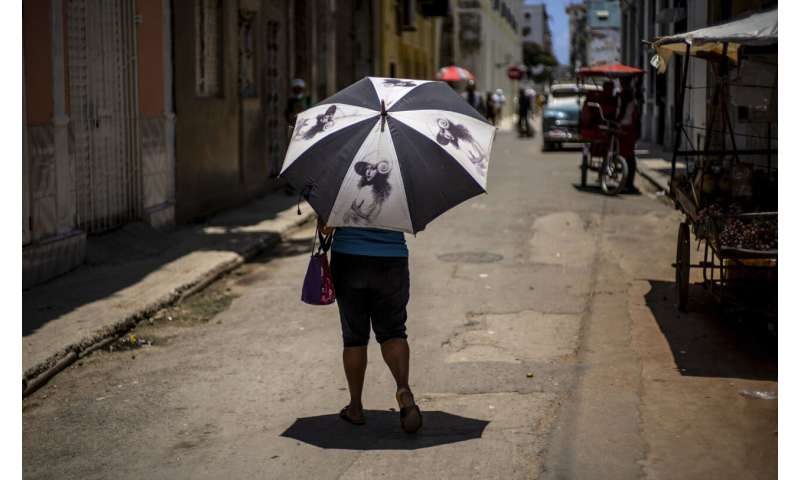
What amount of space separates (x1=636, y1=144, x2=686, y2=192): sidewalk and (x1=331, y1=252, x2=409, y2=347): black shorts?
39.2ft

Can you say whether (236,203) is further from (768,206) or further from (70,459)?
(70,459)

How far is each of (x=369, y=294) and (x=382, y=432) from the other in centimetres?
78

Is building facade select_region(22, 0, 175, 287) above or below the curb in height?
above

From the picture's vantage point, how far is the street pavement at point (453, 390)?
5.28 m

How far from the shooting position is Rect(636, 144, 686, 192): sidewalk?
19166mm

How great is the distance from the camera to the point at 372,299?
18.8 feet

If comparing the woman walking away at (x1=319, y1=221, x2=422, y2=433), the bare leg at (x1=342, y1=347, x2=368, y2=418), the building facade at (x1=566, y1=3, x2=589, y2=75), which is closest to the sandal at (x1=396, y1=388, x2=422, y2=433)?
the woman walking away at (x1=319, y1=221, x2=422, y2=433)

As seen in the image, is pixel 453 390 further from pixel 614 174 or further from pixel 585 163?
pixel 585 163

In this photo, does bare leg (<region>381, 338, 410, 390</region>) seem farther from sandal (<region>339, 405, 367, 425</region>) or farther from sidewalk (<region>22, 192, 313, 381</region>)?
sidewalk (<region>22, 192, 313, 381</region>)

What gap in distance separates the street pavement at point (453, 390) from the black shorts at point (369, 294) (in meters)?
0.58

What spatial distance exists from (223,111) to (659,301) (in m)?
8.57

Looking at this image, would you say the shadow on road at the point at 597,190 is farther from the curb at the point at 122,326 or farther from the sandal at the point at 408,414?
the sandal at the point at 408,414

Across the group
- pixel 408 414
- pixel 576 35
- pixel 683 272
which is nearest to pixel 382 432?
pixel 408 414

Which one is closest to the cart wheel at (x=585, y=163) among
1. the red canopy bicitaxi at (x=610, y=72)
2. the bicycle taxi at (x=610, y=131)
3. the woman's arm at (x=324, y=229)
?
the bicycle taxi at (x=610, y=131)
